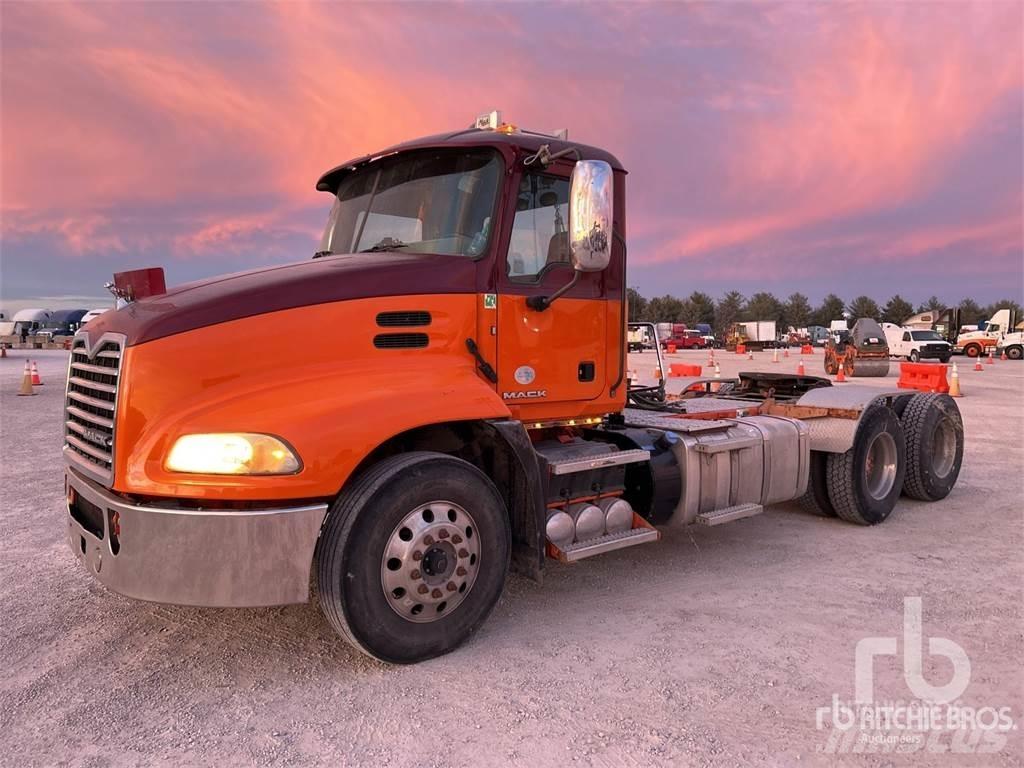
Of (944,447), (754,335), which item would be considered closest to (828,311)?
(754,335)

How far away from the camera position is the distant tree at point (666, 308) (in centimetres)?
10801

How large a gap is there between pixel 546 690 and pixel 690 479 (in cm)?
214

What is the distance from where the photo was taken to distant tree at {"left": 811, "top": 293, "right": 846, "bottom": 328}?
110 metres

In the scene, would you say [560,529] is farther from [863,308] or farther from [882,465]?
[863,308]

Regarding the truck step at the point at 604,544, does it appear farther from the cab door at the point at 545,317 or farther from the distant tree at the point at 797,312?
the distant tree at the point at 797,312

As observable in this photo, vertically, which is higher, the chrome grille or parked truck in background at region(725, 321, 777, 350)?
parked truck in background at region(725, 321, 777, 350)

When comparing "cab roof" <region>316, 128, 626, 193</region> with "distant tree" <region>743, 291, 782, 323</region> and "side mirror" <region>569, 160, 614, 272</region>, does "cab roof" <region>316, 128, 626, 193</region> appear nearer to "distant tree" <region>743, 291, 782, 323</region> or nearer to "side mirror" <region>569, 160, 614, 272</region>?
"side mirror" <region>569, 160, 614, 272</region>

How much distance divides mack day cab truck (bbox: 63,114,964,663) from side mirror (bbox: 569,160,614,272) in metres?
0.01

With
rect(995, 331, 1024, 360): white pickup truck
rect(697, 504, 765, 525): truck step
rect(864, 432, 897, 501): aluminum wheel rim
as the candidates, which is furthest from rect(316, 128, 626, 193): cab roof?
rect(995, 331, 1024, 360): white pickup truck

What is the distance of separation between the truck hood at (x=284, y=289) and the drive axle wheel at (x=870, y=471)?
4.12 metres

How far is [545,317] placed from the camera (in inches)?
177

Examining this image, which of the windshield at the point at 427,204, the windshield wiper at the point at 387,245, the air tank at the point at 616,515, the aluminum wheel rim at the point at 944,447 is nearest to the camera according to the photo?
the windshield at the point at 427,204

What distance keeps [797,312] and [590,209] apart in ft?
382

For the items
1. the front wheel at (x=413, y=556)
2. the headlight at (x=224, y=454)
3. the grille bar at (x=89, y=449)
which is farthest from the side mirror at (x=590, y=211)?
the grille bar at (x=89, y=449)
